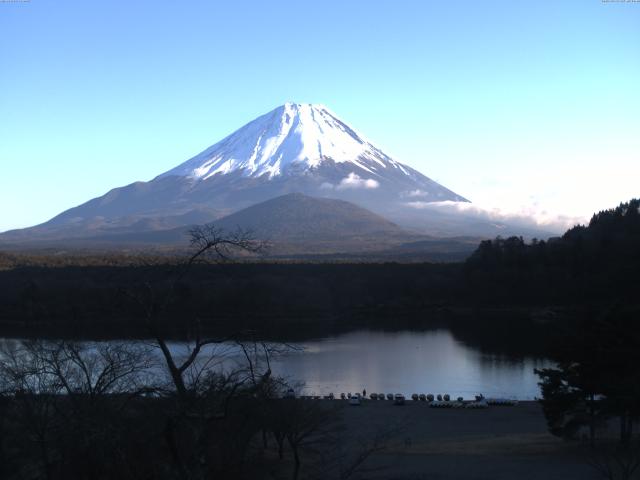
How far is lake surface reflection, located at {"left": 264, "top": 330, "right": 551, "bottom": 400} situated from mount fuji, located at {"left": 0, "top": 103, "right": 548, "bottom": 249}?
74.8 metres

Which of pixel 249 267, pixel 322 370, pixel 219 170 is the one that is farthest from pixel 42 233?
pixel 322 370

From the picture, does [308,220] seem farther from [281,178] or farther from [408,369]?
[408,369]

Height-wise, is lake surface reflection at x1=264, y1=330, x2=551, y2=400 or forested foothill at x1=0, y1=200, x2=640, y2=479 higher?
forested foothill at x1=0, y1=200, x2=640, y2=479

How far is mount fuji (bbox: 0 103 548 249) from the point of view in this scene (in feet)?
338

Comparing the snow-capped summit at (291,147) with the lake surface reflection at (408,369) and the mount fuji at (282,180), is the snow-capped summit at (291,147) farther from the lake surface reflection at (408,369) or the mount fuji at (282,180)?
the lake surface reflection at (408,369)

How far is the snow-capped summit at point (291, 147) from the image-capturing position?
11106cm

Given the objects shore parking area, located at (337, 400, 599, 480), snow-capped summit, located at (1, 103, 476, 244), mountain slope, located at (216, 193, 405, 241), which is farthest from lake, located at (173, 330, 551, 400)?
snow-capped summit, located at (1, 103, 476, 244)

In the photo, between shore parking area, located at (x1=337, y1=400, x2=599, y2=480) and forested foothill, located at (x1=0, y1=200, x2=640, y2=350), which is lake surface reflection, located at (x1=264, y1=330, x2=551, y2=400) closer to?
shore parking area, located at (x1=337, y1=400, x2=599, y2=480)

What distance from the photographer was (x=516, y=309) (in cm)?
3095

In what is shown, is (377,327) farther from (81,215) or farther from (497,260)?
(81,215)

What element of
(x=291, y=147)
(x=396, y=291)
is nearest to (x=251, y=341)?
(x=396, y=291)

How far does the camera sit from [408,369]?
1830cm

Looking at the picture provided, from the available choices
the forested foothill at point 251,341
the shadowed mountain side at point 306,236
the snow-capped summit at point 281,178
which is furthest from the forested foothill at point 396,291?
the snow-capped summit at point 281,178

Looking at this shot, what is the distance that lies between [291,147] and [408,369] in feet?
314
